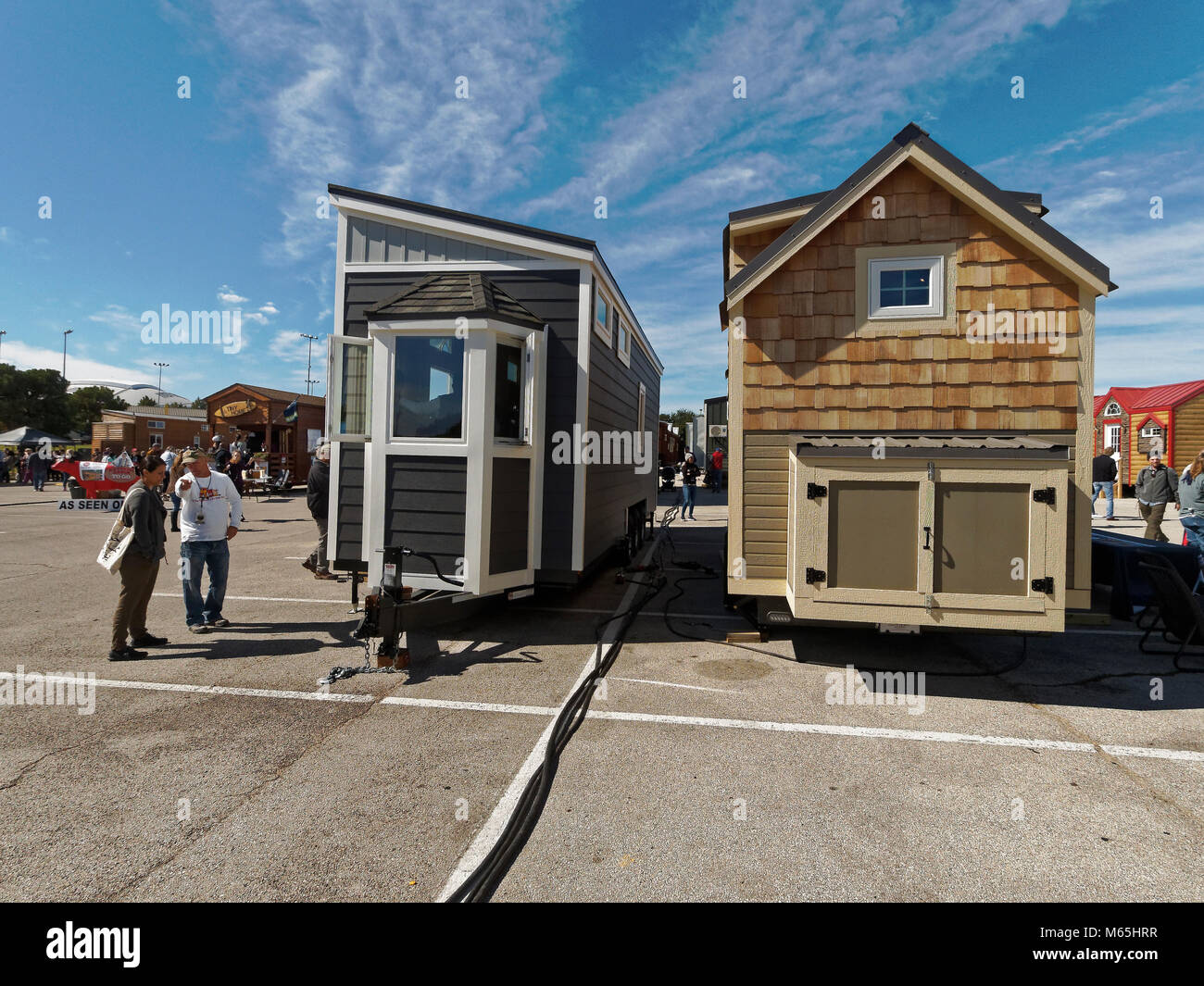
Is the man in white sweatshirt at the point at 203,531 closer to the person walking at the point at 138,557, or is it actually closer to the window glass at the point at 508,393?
the person walking at the point at 138,557

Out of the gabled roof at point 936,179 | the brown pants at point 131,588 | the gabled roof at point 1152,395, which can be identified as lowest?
the brown pants at point 131,588

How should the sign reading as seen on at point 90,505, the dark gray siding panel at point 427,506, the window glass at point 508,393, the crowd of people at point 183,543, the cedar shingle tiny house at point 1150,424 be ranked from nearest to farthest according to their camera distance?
1. the crowd of people at point 183,543
2. the dark gray siding panel at point 427,506
3. the window glass at point 508,393
4. the sign reading as seen on at point 90,505
5. the cedar shingle tiny house at point 1150,424

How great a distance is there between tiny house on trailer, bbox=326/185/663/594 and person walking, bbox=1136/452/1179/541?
9481mm

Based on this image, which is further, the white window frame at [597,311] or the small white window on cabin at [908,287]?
the white window frame at [597,311]

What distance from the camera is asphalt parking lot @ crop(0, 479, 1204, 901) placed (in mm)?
2623

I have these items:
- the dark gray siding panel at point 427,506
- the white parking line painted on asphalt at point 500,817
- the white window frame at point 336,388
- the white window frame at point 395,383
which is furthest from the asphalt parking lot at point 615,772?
the white window frame at point 336,388

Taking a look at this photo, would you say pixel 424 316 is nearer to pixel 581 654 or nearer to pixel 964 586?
pixel 581 654

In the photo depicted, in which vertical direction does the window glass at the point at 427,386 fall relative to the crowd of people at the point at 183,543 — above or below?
above

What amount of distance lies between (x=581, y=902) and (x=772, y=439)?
4519mm

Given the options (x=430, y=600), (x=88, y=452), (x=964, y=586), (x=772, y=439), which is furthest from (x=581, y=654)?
(x=88, y=452)

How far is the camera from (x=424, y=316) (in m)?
6.02

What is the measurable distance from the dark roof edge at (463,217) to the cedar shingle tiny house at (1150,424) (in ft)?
86.1

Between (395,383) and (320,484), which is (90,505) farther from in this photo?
(395,383)

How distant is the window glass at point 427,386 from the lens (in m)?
6.09
